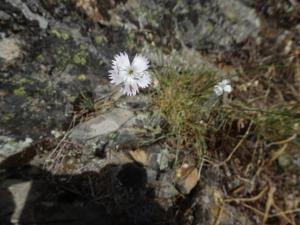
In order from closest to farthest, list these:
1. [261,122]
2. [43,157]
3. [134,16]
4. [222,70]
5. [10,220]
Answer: [10,220] → [43,157] → [134,16] → [261,122] → [222,70]

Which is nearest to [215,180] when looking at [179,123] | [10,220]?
[179,123]

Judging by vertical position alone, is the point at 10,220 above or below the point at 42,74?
below

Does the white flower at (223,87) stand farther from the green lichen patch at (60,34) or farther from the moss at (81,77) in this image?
the green lichen patch at (60,34)

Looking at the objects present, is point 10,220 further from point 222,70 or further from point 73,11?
point 222,70

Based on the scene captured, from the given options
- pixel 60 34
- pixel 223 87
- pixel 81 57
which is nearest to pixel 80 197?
pixel 81 57

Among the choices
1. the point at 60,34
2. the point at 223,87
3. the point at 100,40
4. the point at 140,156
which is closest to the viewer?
the point at 60,34

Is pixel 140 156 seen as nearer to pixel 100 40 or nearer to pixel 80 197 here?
pixel 80 197
